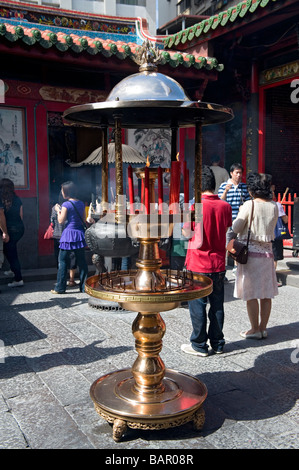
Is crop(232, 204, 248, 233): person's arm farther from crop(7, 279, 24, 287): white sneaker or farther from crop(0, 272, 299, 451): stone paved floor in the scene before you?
crop(7, 279, 24, 287): white sneaker

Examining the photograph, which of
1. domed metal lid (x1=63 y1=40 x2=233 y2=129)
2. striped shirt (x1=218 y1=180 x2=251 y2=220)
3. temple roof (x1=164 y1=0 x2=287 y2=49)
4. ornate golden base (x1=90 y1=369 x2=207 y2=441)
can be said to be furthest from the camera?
temple roof (x1=164 y1=0 x2=287 y2=49)

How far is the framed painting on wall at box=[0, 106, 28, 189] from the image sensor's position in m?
8.26

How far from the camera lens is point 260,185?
15.1ft

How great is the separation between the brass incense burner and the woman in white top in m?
1.42

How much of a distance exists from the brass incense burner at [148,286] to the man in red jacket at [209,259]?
29.6 inches

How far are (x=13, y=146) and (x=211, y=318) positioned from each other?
5.62 metres

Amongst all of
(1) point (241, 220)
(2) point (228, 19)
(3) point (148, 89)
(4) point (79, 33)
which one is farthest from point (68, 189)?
(4) point (79, 33)

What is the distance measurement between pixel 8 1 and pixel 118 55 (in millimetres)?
3987

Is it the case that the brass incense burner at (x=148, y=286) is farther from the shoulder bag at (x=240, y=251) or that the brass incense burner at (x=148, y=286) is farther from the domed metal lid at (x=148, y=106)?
the shoulder bag at (x=240, y=251)

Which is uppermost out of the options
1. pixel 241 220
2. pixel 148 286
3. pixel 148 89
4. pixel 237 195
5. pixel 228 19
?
pixel 228 19

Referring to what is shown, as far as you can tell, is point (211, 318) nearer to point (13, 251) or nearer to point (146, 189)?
point (146, 189)

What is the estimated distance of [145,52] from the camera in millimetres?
2961

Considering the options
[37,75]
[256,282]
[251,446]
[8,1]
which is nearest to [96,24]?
[8,1]

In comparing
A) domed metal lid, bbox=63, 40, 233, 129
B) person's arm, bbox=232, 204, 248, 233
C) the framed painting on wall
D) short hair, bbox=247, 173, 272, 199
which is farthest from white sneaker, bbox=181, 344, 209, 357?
the framed painting on wall
